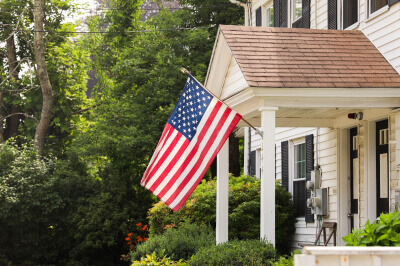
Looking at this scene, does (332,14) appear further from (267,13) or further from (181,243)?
(181,243)

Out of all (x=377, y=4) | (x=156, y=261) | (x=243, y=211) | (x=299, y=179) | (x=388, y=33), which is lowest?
(x=156, y=261)

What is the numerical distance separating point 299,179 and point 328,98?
5103mm

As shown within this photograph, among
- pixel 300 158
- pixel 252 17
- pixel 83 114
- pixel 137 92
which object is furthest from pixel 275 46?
pixel 83 114

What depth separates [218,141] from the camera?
10.8 m

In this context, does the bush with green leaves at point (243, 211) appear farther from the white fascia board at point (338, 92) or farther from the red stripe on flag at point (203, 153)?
the white fascia board at point (338, 92)

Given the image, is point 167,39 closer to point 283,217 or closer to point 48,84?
point 48,84

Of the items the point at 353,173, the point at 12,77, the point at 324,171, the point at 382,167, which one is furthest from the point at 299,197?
the point at 12,77

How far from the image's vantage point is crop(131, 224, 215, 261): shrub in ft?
42.7

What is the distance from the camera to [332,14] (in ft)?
47.0

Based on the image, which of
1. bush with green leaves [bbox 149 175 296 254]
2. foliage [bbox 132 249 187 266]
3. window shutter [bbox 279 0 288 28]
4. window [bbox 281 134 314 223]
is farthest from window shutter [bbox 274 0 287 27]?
foliage [bbox 132 249 187 266]

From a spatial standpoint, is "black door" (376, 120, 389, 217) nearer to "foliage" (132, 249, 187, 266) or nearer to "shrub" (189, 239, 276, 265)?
"shrub" (189, 239, 276, 265)

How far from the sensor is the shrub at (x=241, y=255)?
1053 centimetres

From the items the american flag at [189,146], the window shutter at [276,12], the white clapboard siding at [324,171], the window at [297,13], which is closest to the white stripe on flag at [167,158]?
the american flag at [189,146]

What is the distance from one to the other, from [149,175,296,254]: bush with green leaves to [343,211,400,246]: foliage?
22.2 feet
